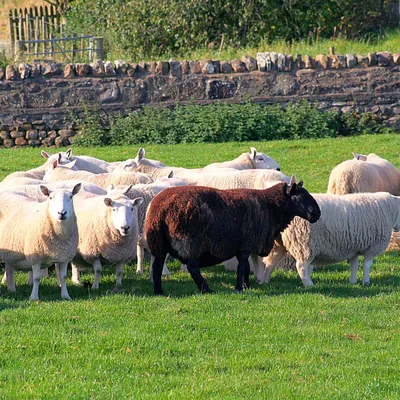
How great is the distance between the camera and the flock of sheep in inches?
341

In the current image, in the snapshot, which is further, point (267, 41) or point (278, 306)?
point (267, 41)

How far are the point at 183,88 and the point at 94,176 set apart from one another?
28.4 feet

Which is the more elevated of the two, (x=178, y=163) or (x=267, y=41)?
(x=267, y=41)

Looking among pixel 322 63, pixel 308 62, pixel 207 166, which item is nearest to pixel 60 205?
pixel 207 166

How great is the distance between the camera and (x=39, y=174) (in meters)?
12.6

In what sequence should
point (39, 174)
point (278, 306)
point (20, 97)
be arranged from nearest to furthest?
point (278, 306)
point (39, 174)
point (20, 97)

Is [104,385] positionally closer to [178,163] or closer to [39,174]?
[39,174]

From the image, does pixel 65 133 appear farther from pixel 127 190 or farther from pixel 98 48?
pixel 127 190

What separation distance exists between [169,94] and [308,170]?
4927mm

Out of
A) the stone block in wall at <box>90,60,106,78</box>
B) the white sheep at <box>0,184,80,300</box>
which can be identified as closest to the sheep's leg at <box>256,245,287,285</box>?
the white sheep at <box>0,184,80,300</box>

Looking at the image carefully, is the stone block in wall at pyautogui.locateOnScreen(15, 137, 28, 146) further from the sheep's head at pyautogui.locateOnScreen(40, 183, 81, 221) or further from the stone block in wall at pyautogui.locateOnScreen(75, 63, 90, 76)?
the sheep's head at pyautogui.locateOnScreen(40, 183, 81, 221)

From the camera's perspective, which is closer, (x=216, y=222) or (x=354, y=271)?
(x=216, y=222)

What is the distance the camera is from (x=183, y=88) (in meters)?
20.1

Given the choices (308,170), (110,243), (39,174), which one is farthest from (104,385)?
(308,170)
